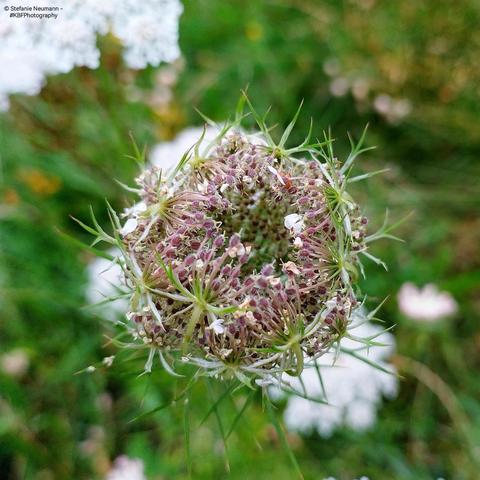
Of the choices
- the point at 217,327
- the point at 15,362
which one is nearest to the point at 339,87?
the point at 15,362

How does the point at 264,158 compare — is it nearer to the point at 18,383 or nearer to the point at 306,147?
the point at 306,147

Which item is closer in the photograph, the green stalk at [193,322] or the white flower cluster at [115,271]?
the green stalk at [193,322]

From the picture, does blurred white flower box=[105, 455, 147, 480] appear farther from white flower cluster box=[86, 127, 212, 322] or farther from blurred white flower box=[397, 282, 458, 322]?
blurred white flower box=[397, 282, 458, 322]

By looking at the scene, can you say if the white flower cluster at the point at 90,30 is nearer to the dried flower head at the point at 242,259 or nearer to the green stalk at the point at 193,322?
the dried flower head at the point at 242,259

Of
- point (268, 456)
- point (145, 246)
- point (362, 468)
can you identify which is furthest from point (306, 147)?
point (362, 468)

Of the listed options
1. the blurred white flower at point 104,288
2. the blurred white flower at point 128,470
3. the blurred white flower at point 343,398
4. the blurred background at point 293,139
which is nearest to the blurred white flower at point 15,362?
the blurred background at point 293,139

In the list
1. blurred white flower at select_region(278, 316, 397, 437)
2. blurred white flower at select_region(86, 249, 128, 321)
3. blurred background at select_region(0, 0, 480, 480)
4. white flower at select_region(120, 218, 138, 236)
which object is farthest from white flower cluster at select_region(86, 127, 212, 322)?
white flower at select_region(120, 218, 138, 236)
